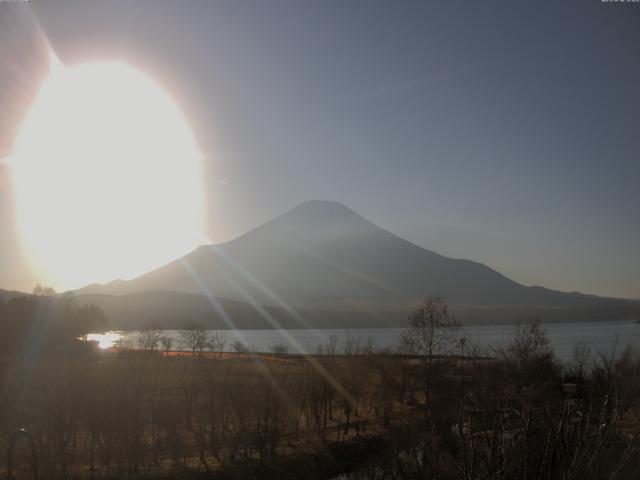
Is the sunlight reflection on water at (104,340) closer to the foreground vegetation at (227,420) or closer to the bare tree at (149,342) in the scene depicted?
the bare tree at (149,342)

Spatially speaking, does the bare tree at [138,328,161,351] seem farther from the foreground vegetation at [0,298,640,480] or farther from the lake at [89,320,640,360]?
the foreground vegetation at [0,298,640,480]

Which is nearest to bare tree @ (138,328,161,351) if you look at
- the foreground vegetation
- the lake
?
the lake

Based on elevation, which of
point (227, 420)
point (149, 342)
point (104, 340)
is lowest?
point (104, 340)

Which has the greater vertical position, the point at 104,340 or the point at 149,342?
the point at 149,342

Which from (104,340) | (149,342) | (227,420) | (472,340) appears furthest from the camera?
(104,340)

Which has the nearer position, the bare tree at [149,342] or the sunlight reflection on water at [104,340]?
the bare tree at [149,342]

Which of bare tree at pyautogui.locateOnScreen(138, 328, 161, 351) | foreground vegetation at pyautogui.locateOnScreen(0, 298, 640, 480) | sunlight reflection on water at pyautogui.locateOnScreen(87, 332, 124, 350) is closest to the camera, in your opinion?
foreground vegetation at pyautogui.locateOnScreen(0, 298, 640, 480)

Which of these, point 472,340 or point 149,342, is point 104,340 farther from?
point 472,340

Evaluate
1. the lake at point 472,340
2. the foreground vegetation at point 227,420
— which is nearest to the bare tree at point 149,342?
the lake at point 472,340

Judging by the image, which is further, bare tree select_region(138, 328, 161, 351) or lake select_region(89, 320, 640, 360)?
lake select_region(89, 320, 640, 360)

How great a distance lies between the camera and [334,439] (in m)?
25.5

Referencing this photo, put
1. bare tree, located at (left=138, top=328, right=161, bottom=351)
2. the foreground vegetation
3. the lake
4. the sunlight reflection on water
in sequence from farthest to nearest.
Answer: the sunlight reflection on water
the lake
bare tree, located at (left=138, top=328, right=161, bottom=351)
the foreground vegetation

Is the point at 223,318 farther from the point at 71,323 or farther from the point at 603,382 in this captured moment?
the point at 603,382

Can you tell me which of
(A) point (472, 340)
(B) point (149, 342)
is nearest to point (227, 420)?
(B) point (149, 342)
